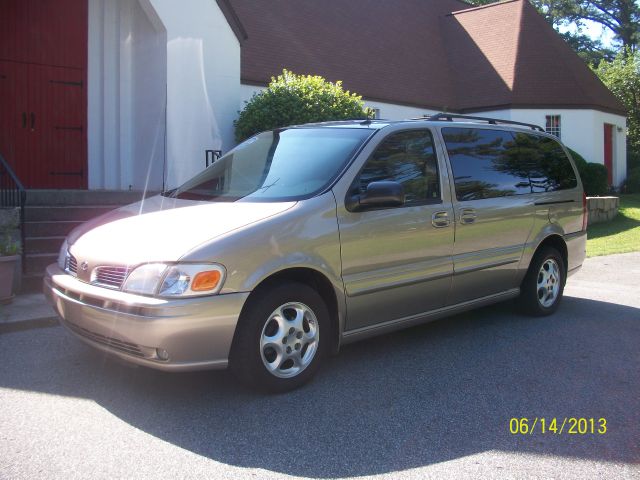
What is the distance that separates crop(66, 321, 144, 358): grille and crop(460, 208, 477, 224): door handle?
292 centimetres

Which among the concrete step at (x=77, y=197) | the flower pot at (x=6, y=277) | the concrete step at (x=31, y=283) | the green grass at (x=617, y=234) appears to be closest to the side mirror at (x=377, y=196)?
the flower pot at (x=6, y=277)

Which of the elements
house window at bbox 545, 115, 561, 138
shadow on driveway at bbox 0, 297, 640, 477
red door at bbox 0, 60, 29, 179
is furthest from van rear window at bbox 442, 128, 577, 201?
house window at bbox 545, 115, 561, 138

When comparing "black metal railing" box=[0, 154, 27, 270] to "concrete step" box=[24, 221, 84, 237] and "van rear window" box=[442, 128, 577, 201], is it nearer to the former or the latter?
"concrete step" box=[24, 221, 84, 237]

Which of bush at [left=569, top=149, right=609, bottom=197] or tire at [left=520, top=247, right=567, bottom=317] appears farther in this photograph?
bush at [left=569, top=149, right=609, bottom=197]

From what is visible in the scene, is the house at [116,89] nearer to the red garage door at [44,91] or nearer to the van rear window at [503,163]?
the red garage door at [44,91]

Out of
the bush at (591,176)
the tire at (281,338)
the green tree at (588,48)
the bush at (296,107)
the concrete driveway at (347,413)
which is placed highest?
the green tree at (588,48)

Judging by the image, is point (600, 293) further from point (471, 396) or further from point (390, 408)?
point (390, 408)

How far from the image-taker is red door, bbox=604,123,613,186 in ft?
81.9

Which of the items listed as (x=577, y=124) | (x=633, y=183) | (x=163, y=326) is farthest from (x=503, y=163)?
(x=633, y=183)

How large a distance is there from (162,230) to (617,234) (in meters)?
13.0

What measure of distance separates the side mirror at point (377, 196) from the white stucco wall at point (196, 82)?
705cm

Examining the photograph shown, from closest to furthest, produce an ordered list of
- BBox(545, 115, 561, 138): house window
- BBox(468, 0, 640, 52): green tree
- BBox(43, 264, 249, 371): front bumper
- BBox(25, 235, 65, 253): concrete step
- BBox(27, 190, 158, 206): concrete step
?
BBox(43, 264, 249, 371): front bumper → BBox(25, 235, 65, 253): concrete step → BBox(27, 190, 158, 206): concrete step → BBox(545, 115, 561, 138): house window → BBox(468, 0, 640, 52): green tree

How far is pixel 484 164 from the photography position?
5.91m

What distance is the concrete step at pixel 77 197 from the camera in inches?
357
